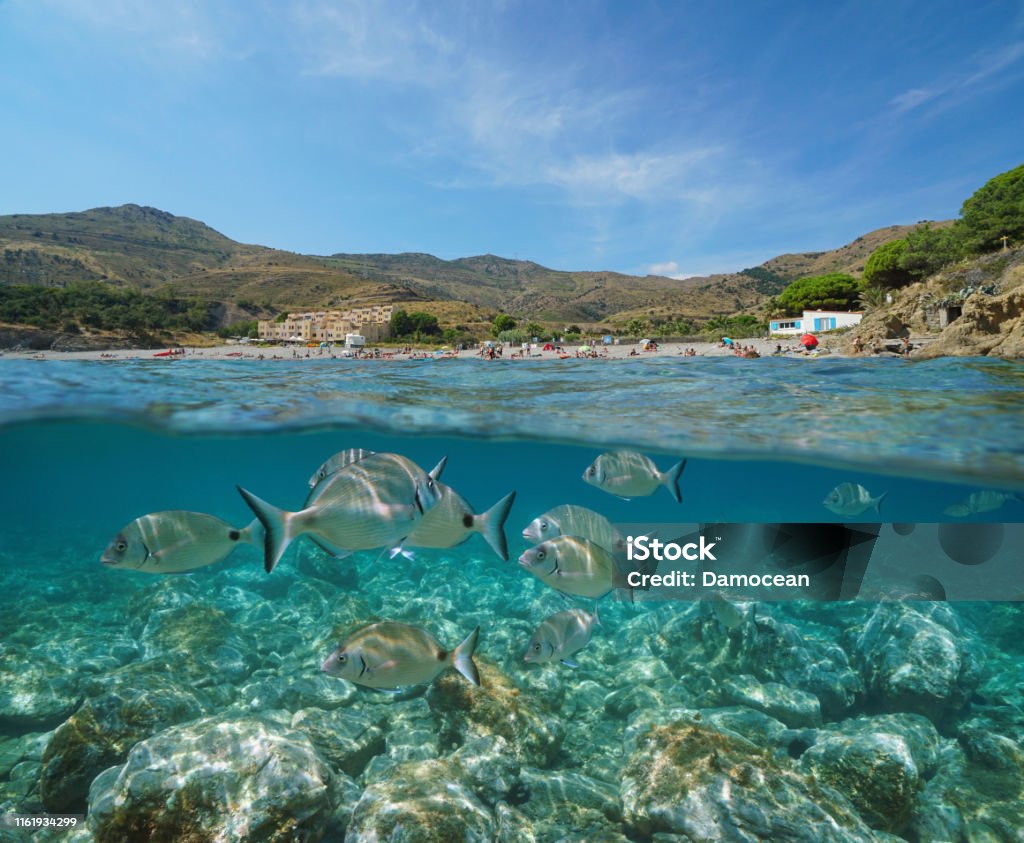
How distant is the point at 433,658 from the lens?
418 centimetres

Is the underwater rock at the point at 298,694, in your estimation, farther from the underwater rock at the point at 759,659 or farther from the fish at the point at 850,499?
the fish at the point at 850,499

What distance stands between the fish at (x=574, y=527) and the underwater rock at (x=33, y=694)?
7636 mm

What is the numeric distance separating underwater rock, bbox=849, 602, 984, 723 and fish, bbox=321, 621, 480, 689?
24.3 feet

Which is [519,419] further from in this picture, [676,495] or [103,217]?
[103,217]

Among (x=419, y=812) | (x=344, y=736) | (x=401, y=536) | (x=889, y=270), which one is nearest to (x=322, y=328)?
(x=889, y=270)

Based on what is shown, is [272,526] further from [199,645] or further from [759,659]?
[759,659]

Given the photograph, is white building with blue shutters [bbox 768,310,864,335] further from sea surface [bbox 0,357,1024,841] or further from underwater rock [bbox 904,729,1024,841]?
underwater rock [bbox 904,729,1024,841]

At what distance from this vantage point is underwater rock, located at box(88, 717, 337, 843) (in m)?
4.65

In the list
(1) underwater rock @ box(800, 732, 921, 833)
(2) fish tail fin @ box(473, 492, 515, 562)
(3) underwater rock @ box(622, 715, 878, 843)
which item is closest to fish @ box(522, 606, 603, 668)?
(3) underwater rock @ box(622, 715, 878, 843)

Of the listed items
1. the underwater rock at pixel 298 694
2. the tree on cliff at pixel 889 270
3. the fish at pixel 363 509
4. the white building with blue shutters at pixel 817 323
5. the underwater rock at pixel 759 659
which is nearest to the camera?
the fish at pixel 363 509

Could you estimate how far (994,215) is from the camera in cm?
4450

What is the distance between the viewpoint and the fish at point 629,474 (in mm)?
5359

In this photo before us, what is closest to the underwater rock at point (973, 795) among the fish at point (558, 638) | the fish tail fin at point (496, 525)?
the fish at point (558, 638)

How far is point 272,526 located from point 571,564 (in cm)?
243
